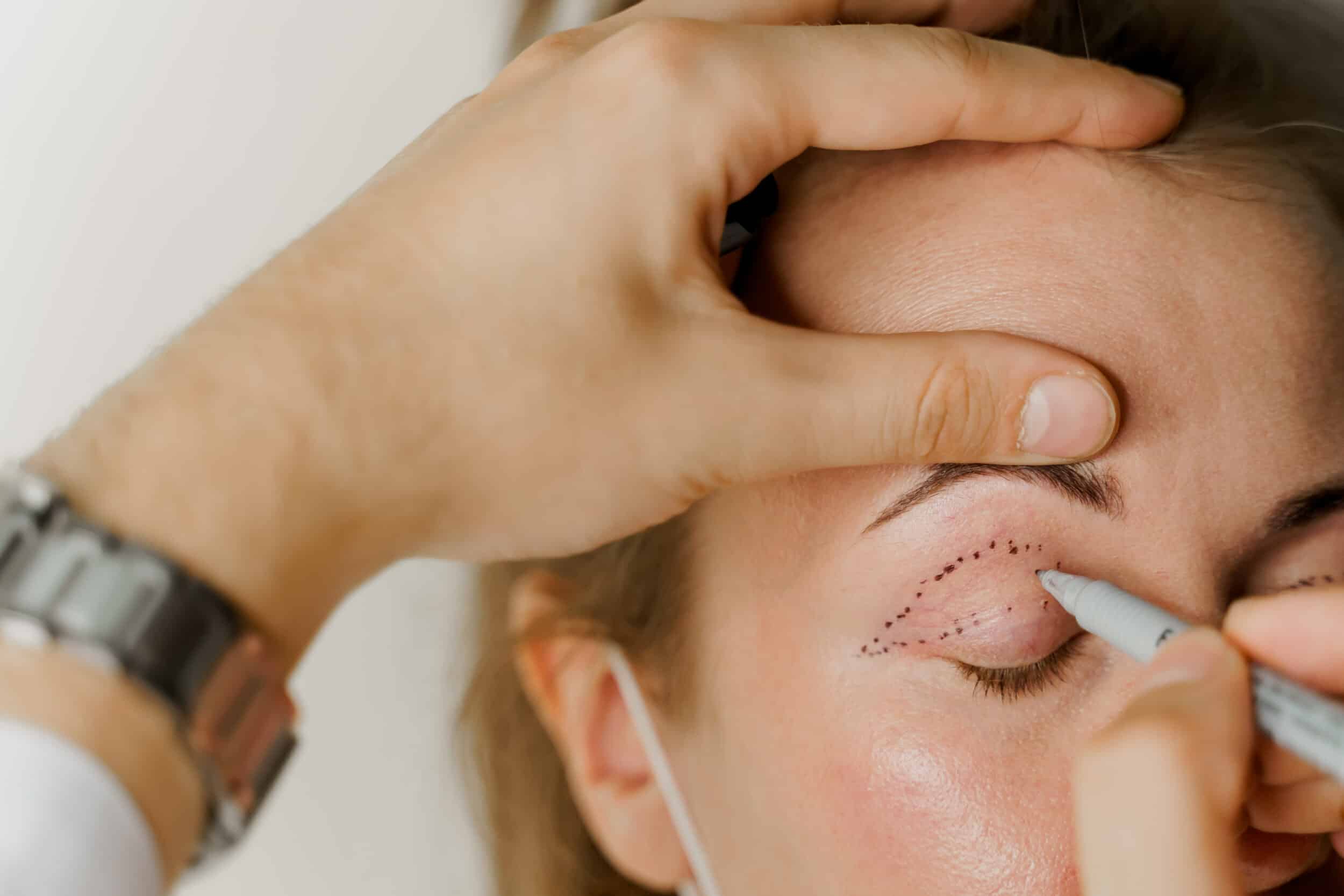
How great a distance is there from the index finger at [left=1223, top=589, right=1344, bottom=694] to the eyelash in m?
0.24

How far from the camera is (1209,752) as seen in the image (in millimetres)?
650

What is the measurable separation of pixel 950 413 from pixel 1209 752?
11.9 inches

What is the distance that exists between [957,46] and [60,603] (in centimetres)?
77

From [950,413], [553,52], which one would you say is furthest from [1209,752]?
[553,52]

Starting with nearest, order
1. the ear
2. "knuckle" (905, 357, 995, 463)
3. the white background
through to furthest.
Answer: "knuckle" (905, 357, 995, 463) < the ear < the white background

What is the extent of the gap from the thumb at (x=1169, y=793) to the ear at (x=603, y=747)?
74 centimetres

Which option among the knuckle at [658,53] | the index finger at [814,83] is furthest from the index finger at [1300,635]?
the knuckle at [658,53]

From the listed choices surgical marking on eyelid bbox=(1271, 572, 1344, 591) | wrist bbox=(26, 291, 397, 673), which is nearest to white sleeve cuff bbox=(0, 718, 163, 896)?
wrist bbox=(26, 291, 397, 673)

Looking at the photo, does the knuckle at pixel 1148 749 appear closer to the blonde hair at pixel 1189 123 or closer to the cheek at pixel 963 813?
the cheek at pixel 963 813

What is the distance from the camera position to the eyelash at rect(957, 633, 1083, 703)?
3.26 ft

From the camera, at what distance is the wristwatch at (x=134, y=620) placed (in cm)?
68

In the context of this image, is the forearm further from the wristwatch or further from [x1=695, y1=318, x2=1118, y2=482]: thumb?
[x1=695, y1=318, x2=1118, y2=482]: thumb

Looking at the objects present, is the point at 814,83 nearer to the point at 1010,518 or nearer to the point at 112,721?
the point at 1010,518

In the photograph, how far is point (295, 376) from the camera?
2.53ft
